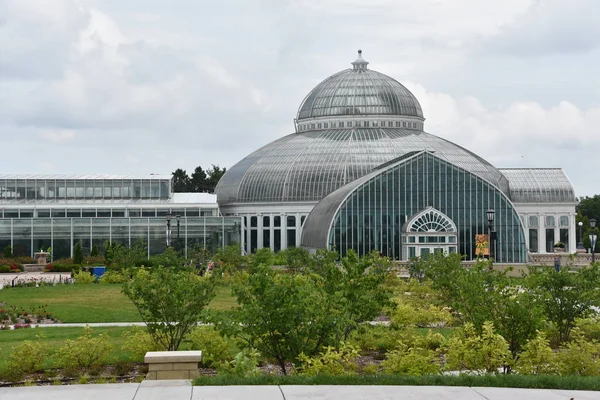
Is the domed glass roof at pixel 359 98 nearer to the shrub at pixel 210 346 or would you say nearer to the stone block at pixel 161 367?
the shrub at pixel 210 346

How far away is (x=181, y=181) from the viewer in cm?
14362

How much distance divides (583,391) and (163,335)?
38.0ft

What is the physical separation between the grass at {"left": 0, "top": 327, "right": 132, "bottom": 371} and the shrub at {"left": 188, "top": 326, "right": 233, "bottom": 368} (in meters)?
1.61

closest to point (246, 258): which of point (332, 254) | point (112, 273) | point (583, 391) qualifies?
point (112, 273)

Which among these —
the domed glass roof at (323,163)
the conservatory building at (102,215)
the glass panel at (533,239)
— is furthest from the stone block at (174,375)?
the glass panel at (533,239)

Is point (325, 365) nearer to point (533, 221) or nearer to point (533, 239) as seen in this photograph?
point (533, 221)

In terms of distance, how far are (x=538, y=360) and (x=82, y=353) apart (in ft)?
31.9

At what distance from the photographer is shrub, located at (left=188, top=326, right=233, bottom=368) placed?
23.8 metres

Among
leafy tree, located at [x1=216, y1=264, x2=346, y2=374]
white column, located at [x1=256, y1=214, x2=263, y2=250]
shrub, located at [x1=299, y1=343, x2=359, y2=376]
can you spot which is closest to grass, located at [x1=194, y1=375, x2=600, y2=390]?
shrub, located at [x1=299, y1=343, x2=359, y2=376]

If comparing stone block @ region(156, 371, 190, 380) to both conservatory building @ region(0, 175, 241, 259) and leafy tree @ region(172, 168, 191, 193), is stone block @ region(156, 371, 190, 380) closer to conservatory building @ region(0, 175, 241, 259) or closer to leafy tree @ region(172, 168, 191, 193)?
conservatory building @ region(0, 175, 241, 259)

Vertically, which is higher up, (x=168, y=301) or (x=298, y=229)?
(x=298, y=229)

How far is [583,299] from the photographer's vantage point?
2627cm

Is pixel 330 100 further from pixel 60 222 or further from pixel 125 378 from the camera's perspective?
pixel 125 378

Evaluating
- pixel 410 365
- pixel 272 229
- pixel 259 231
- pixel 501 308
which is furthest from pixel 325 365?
pixel 259 231
